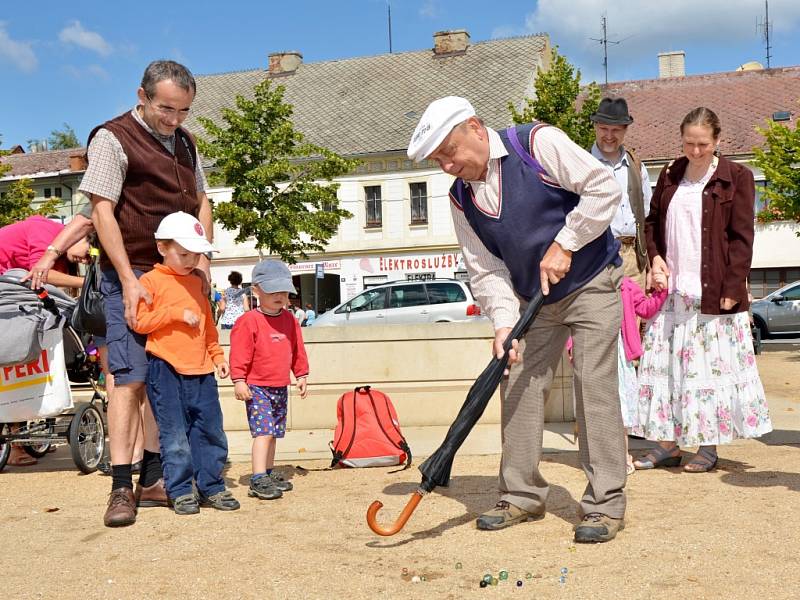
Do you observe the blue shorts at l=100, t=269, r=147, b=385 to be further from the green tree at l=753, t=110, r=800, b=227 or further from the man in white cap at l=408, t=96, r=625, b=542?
the green tree at l=753, t=110, r=800, b=227

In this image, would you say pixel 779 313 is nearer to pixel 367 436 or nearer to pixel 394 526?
pixel 367 436

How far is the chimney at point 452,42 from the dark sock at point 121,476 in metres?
41.0

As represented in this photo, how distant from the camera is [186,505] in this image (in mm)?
5332

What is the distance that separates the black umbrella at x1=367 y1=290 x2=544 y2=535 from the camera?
434cm

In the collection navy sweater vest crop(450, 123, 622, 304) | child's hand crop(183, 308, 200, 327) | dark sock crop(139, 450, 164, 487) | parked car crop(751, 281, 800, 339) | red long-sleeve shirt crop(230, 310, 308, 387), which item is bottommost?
parked car crop(751, 281, 800, 339)

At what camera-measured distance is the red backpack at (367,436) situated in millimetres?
6824

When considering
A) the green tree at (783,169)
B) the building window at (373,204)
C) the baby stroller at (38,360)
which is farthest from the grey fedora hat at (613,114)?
the building window at (373,204)

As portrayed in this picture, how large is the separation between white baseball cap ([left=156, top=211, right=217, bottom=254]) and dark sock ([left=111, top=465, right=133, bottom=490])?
1.20 metres

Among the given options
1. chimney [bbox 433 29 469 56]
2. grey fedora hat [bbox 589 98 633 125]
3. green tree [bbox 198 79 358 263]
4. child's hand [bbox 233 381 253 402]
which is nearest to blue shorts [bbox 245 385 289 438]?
child's hand [bbox 233 381 253 402]

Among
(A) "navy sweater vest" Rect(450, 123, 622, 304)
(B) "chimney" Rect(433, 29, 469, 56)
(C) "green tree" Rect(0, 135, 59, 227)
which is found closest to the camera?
(A) "navy sweater vest" Rect(450, 123, 622, 304)

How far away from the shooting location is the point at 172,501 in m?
5.45

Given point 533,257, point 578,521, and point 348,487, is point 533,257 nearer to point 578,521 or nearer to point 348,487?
point 578,521

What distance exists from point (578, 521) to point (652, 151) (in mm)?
34476

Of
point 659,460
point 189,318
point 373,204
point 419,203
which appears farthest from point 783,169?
point 373,204
